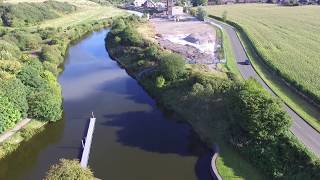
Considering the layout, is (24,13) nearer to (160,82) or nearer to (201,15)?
(201,15)

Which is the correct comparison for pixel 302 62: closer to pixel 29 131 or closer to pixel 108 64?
pixel 108 64

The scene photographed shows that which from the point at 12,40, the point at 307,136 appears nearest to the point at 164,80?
the point at 307,136

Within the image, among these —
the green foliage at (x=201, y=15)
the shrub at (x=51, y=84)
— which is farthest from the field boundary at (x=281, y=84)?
the shrub at (x=51, y=84)

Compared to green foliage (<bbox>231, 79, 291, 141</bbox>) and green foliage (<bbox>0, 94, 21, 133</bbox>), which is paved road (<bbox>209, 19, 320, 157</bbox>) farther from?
green foliage (<bbox>0, 94, 21, 133</bbox>)

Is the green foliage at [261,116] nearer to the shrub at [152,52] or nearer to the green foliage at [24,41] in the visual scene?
the shrub at [152,52]

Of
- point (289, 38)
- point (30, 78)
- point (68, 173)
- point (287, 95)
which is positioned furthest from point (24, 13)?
point (68, 173)

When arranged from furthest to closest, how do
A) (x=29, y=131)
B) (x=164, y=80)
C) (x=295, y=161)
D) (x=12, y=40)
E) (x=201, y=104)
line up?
1. (x=12, y=40)
2. (x=164, y=80)
3. (x=201, y=104)
4. (x=29, y=131)
5. (x=295, y=161)

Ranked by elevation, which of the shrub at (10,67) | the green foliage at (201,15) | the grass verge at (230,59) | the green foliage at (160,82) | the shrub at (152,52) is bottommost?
the green foliage at (160,82)
